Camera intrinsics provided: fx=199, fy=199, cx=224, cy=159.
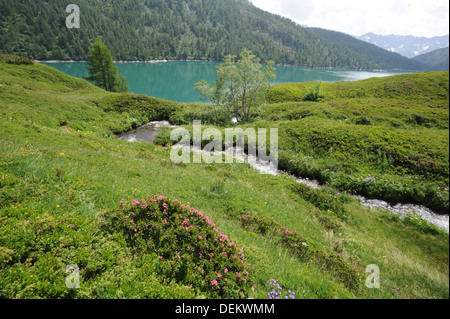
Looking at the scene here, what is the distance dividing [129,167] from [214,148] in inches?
504

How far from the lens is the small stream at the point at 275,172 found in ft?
21.6

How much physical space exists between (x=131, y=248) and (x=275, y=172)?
52.9 ft

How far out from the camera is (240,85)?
29.6m

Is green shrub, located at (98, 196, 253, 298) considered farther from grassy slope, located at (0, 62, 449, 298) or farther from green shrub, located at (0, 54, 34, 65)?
green shrub, located at (0, 54, 34, 65)

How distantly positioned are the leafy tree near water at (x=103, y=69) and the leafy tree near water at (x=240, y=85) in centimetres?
2918

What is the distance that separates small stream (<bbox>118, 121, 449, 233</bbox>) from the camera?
6591 millimetres

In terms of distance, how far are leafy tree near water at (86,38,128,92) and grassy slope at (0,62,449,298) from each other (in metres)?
35.6

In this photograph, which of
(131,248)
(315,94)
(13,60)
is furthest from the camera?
(315,94)

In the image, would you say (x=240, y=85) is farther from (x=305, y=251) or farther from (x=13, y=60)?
(x=13, y=60)

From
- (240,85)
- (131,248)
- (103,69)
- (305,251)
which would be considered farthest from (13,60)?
(305,251)

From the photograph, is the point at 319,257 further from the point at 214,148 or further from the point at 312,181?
the point at 214,148

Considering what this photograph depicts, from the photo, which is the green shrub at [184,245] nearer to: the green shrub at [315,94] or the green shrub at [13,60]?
the green shrub at [315,94]
